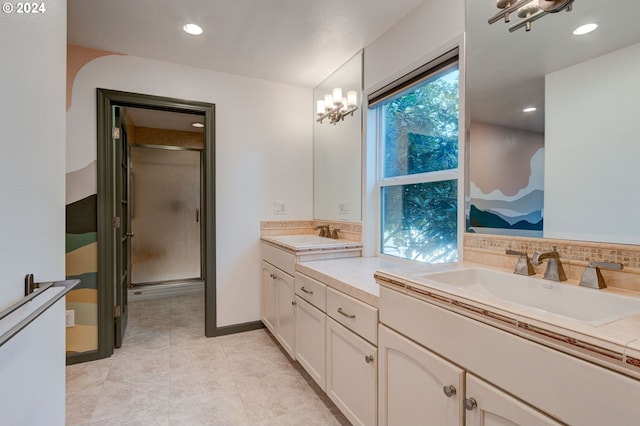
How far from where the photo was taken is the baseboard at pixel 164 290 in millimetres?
3987

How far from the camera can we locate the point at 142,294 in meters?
4.01

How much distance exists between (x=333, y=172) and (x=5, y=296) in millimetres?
2313

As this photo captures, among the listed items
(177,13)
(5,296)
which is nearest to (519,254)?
(5,296)

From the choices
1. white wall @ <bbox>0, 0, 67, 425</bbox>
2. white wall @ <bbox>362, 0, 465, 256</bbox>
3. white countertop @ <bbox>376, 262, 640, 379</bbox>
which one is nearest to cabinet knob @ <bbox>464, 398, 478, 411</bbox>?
white countertop @ <bbox>376, 262, 640, 379</bbox>

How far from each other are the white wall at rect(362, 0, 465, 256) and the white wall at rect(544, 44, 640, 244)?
661mm

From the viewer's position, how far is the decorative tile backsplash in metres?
1.01

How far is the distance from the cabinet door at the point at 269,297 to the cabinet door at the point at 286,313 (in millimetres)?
83

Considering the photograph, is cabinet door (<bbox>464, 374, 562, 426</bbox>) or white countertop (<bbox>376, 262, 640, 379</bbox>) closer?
white countertop (<bbox>376, 262, 640, 379</bbox>)

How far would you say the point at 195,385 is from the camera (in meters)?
2.02

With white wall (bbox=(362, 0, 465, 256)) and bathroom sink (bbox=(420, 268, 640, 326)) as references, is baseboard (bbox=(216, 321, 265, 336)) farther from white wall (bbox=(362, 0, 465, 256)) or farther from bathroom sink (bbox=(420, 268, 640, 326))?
bathroom sink (bbox=(420, 268, 640, 326))

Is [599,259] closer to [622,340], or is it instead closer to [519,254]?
[519,254]

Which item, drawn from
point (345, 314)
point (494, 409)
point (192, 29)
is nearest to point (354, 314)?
point (345, 314)

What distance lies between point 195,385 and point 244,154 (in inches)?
75.2

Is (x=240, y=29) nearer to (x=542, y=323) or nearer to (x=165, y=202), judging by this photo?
(x=542, y=323)
